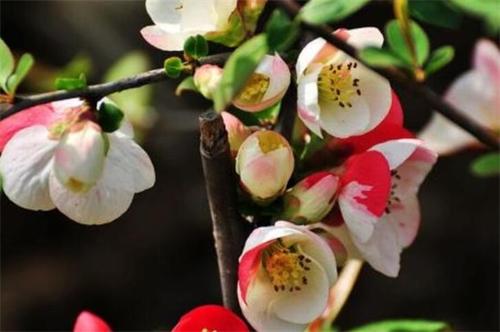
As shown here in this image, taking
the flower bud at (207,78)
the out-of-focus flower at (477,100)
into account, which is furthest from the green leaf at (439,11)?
the out-of-focus flower at (477,100)

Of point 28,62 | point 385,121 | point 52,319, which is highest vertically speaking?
point 28,62

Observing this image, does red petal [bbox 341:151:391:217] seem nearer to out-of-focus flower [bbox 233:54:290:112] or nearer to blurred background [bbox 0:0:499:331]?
out-of-focus flower [bbox 233:54:290:112]

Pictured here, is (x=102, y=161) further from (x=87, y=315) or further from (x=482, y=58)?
(x=482, y=58)

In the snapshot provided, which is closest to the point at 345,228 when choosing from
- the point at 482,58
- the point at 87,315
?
the point at 87,315

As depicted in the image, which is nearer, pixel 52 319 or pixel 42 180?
pixel 42 180

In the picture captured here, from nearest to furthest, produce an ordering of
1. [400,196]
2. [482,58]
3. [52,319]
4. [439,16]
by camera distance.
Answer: [439,16] < [400,196] < [482,58] < [52,319]

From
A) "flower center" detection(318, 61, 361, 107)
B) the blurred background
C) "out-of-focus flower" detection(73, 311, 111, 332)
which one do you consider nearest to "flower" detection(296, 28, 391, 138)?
"flower center" detection(318, 61, 361, 107)
